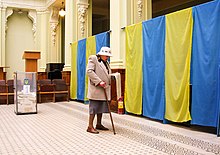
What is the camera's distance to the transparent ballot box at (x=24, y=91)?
722cm

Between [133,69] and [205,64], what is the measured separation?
2.25 m

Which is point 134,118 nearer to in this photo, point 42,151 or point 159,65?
point 159,65

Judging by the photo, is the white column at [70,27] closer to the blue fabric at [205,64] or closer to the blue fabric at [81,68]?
the blue fabric at [81,68]

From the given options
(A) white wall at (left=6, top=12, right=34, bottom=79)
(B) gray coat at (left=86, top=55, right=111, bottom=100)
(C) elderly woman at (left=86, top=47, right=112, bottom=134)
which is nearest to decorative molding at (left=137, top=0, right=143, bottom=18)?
(C) elderly woman at (left=86, top=47, right=112, bottom=134)

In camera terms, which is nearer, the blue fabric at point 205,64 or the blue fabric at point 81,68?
the blue fabric at point 205,64

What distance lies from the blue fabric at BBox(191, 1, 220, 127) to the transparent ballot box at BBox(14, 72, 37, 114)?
13.9 ft

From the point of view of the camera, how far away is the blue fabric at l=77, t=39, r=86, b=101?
948cm

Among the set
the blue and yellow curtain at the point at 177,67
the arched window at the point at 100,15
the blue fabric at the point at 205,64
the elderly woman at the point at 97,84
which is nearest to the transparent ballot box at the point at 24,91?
the blue and yellow curtain at the point at 177,67

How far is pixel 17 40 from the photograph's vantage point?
14477mm

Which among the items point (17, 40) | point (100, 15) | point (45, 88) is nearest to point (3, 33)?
point (17, 40)

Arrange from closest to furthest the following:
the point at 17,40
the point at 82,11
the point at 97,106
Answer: the point at 97,106
the point at 82,11
the point at 17,40

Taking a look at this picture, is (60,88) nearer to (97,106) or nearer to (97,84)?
(97,106)

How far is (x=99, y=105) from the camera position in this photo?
499cm

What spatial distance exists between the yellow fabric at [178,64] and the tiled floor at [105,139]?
0.35 m
